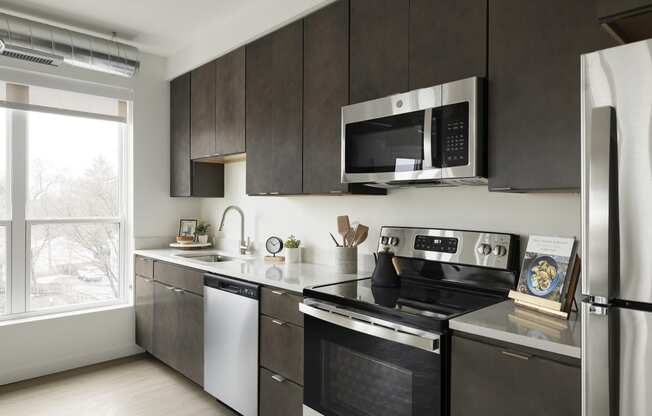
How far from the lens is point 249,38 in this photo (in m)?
3.00

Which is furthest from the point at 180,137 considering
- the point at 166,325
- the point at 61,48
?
the point at 166,325

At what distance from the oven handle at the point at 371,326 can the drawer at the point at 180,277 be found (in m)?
1.14

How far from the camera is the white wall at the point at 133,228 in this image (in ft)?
10.8

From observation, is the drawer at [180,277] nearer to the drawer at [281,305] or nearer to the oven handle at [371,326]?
the drawer at [281,305]

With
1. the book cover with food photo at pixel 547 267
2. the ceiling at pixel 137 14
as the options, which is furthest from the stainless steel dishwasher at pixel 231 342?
the ceiling at pixel 137 14

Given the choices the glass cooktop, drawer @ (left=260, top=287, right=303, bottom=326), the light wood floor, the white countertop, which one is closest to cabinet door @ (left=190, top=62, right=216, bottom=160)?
the white countertop

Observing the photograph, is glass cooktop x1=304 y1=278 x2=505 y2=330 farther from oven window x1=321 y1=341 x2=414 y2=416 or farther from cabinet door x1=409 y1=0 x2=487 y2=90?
cabinet door x1=409 y1=0 x2=487 y2=90

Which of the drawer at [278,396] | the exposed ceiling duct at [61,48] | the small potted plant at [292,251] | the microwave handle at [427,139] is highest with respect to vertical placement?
the exposed ceiling duct at [61,48]

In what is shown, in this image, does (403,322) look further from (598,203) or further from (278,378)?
(278,378)

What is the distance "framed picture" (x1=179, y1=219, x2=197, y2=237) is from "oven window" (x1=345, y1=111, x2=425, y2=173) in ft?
7.44

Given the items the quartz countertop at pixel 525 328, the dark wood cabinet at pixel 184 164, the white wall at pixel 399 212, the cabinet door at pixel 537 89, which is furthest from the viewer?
the dark wood cabinet at pixel 184 164

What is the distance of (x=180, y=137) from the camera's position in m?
3.95

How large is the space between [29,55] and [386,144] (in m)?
2.62

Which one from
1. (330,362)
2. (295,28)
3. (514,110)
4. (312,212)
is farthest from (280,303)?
(295,28)
